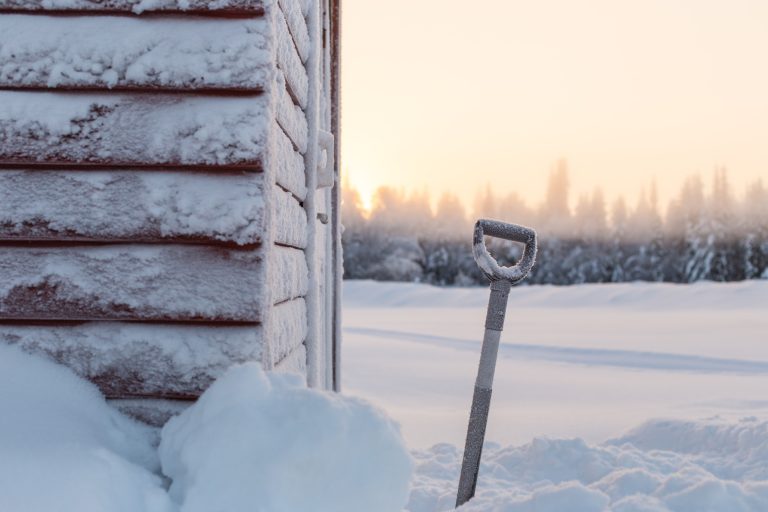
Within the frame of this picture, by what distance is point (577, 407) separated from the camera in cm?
621

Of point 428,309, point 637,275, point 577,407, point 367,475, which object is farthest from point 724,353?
point 637,275

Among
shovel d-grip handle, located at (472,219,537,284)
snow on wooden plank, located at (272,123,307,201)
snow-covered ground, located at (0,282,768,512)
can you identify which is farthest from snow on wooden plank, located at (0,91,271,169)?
shovel d-grip handle, located at (472,219,537,284)

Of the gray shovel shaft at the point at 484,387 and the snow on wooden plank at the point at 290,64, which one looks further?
the gray shovel shaft at the point at 484,387

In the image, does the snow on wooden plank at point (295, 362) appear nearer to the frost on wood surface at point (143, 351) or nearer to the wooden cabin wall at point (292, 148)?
the wooden cabin wall at point (292, 148)

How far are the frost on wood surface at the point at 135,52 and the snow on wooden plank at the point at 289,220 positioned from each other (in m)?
0.39

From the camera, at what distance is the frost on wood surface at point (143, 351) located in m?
1.96

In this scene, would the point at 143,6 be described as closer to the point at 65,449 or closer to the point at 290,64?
the point at 290,64

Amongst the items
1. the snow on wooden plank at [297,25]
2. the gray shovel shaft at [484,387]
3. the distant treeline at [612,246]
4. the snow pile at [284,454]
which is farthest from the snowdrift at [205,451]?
the distant treeline at [612,246]

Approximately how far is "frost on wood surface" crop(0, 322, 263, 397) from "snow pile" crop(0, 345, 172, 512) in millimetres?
46

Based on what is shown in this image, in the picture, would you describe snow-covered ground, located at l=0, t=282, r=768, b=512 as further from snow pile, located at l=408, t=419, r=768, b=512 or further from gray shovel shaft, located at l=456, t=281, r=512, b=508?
gray shovel shaft, located at l=456, t=281, r=512, b=508

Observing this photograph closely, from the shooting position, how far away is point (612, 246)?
46719 mm

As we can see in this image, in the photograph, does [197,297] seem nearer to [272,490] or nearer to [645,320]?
[272,490]

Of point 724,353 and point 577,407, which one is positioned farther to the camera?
point 724,353

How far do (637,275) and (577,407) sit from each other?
131 ft
